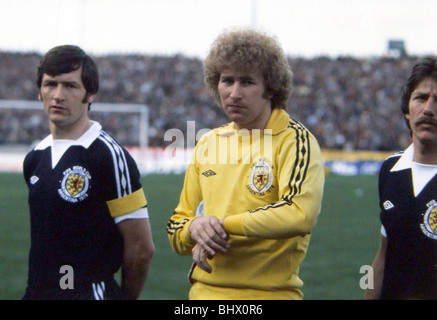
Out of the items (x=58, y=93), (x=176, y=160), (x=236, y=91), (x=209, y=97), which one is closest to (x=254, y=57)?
(x=236, y=91)

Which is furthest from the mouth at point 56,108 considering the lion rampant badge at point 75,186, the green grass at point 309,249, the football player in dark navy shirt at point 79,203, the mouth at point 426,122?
the green grass at point 309,249

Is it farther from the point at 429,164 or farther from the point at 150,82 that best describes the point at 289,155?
the point at 150,82

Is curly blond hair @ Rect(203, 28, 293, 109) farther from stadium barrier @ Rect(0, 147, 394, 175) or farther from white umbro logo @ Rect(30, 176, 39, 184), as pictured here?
stadium barrier @ Rect(0, 147, 394, 175)

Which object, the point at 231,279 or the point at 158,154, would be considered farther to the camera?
the point at 158,154

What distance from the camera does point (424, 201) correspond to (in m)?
3.09

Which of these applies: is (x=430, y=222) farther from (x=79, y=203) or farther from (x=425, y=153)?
(x=79, y=203)

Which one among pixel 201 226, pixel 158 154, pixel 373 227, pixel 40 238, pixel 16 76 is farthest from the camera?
pixel 16 76

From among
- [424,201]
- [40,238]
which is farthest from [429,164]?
[40,238]

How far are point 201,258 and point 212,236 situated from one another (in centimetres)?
12

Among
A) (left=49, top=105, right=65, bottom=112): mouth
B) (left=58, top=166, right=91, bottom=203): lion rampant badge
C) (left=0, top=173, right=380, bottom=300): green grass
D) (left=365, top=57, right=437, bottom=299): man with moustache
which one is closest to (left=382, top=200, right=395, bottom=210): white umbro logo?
(left=365, top=57, right=437, bottom=299): man with moustache

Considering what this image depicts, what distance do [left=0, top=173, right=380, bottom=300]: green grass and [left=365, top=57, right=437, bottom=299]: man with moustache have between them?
150 inches

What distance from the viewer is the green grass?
7.24m

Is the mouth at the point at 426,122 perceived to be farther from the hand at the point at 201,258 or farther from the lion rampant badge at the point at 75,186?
the lion rampant badge at the point at 75,186

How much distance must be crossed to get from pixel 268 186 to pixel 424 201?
0.71 metres
